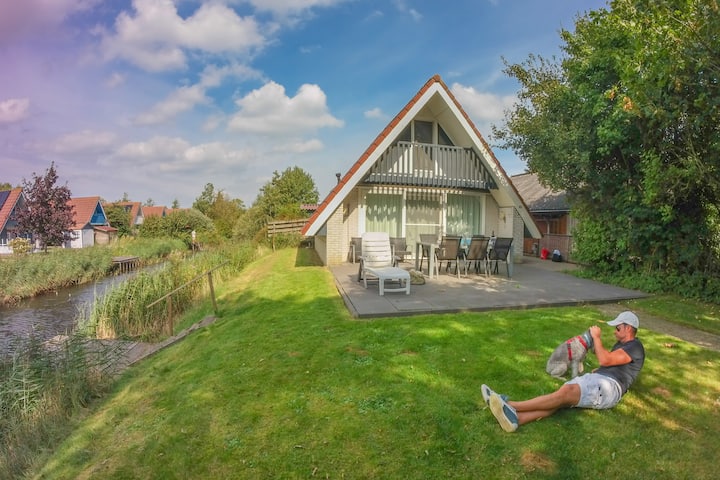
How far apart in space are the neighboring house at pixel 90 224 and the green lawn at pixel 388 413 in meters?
39.8

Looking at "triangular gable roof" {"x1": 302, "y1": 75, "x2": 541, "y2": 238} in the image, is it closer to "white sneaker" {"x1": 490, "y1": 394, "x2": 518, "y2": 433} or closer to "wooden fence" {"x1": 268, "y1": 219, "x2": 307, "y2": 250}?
"white sneaker" {"x1": 490, "y1": 394, "x2": 518, "y2": 433}

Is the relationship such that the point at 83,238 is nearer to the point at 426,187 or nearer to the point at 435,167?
the point at 426,187

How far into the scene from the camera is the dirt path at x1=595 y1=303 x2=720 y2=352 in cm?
550

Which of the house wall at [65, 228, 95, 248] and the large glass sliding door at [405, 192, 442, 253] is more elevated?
the large glass sliding door at [405, 192, 442, 253]

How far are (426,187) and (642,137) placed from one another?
249 inches

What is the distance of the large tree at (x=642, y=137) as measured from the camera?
5.83 metres

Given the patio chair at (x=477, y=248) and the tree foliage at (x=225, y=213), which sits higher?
the tree foliage at (x=225, y=213)

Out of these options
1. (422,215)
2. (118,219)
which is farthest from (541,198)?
(118,219)

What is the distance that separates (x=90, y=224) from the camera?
3888 cm

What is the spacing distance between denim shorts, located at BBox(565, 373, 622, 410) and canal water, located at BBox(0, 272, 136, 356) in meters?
11.7

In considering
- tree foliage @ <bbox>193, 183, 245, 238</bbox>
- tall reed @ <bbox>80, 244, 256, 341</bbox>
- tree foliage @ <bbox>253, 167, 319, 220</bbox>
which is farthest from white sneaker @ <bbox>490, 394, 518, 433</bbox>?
tree foliage @ <bbox>193, 183, 245, 238</bbox>

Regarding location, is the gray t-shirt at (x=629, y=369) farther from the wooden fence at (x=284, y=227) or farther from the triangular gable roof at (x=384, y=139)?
the wooden fence at (x=284, y=227)

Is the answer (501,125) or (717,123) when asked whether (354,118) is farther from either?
(717,123)

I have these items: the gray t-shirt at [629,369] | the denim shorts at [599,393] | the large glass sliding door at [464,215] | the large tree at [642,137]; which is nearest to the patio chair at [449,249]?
the large tree at [642,137]
